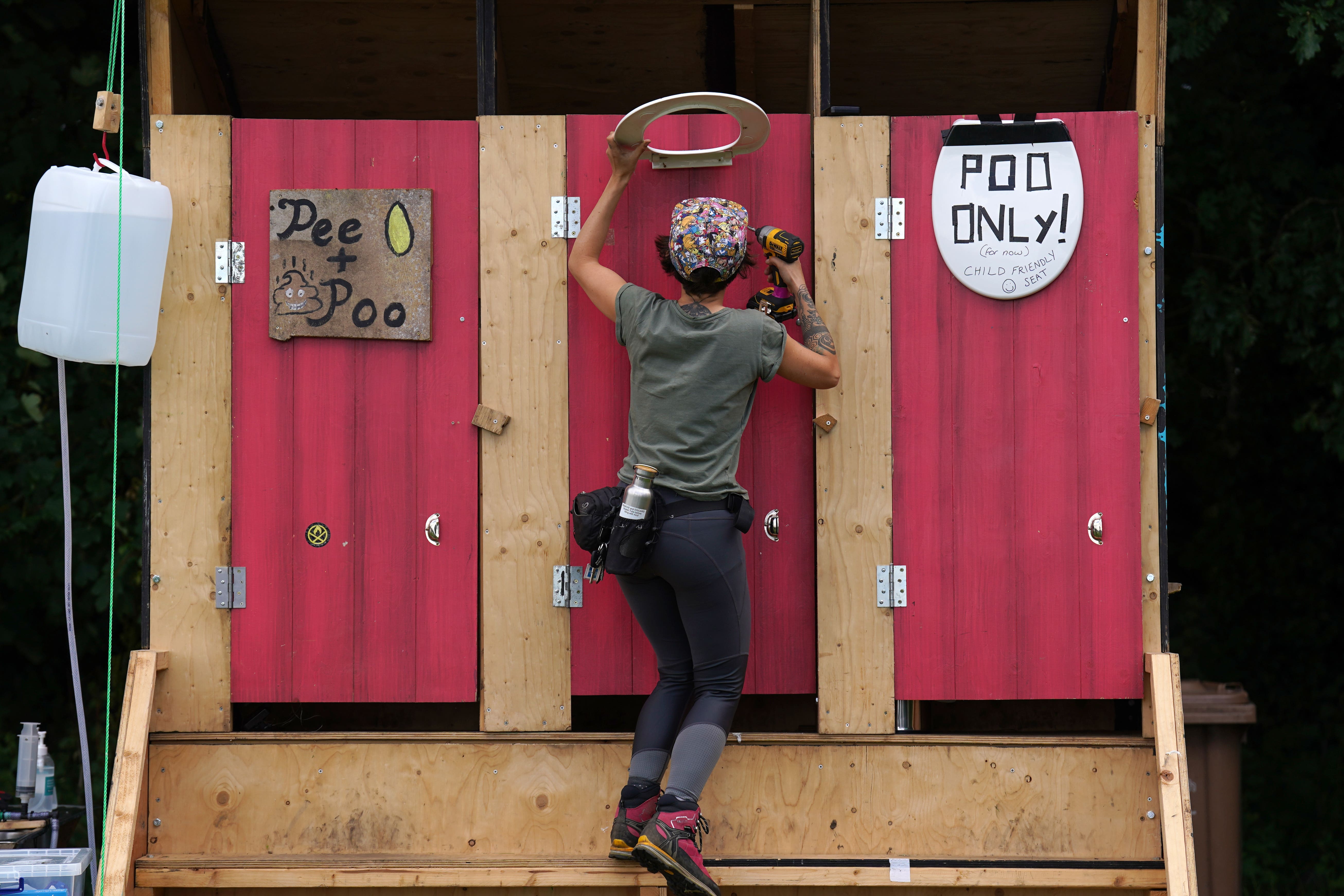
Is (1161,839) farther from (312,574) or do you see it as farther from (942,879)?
(312,574)

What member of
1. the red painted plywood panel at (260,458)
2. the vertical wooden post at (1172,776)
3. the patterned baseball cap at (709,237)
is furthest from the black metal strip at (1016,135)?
the red painted plywood panel at (260,458)

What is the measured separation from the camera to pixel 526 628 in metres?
3.99

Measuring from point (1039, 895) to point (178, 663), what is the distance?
3144mm

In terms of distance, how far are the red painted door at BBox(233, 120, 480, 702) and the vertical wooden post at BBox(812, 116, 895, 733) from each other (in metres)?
1.25

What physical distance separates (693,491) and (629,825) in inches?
42.2

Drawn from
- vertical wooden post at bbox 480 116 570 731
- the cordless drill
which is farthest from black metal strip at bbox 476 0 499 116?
the cordless drill

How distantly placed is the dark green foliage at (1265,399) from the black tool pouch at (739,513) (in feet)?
11.4

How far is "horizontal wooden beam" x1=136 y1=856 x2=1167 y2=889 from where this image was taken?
3.79m

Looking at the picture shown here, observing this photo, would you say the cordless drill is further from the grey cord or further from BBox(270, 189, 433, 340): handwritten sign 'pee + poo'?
the grey cord

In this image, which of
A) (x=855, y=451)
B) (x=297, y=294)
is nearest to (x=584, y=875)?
(x=855, y=451)

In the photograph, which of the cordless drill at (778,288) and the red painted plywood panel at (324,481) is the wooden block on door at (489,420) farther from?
the cordless drill at (778,288)

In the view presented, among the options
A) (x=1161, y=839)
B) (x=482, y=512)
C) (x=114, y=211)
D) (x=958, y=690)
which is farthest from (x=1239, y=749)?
(x=114, y=211)

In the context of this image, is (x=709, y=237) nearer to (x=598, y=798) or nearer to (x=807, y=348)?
(x=807, y=348)

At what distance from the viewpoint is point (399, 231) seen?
3965 millimetres
